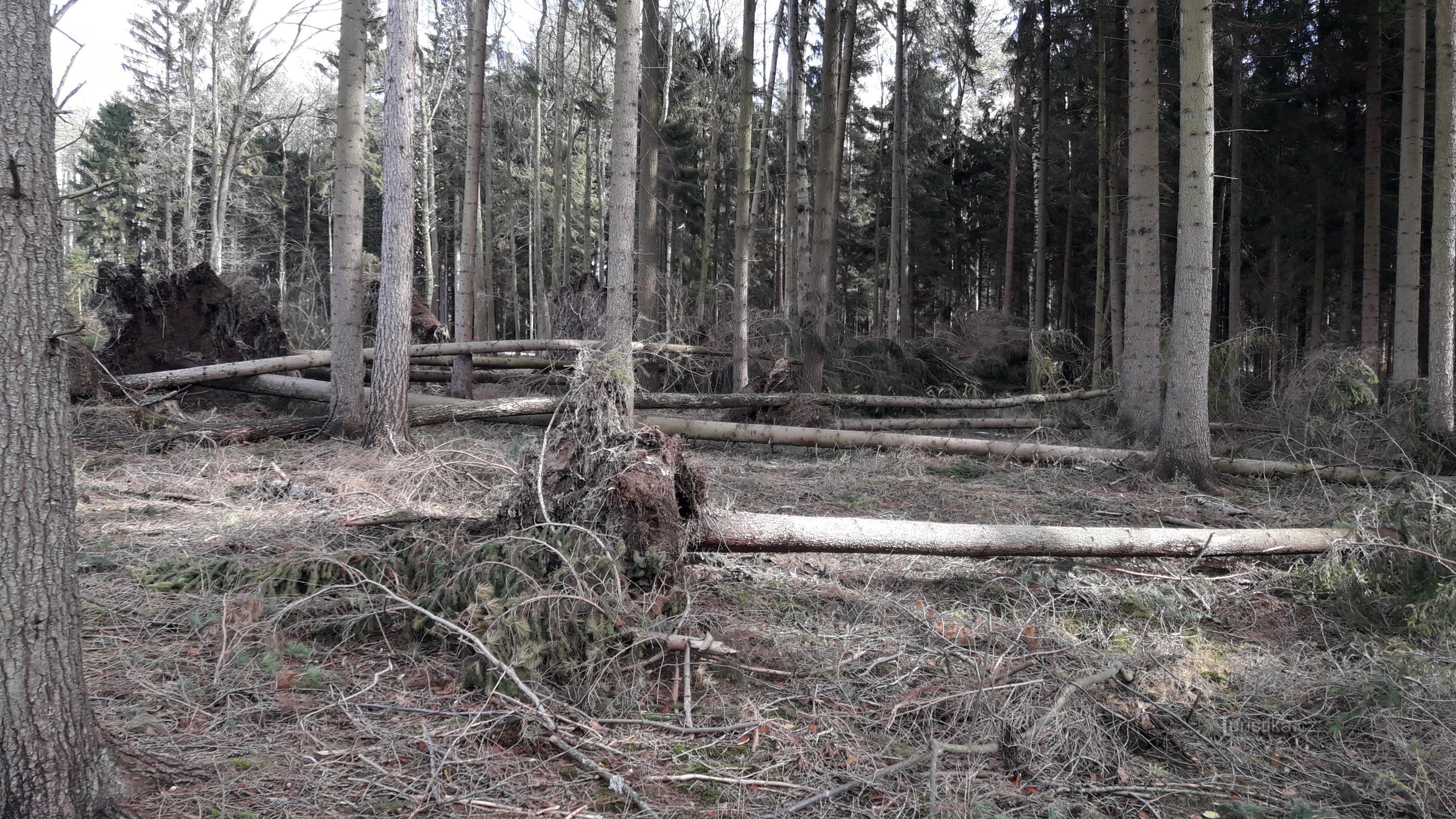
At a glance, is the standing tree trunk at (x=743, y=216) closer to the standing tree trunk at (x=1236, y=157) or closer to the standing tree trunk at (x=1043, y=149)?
the standing tree trunk at (x=1236, y=157)

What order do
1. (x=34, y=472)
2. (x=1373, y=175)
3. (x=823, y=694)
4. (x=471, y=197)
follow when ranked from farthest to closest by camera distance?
(x=471, y=197), (x=1373, y=175), (x=823, y=694), (x=34, y=472)

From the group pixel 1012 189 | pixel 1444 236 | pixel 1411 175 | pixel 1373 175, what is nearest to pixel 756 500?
pixel 1444 236

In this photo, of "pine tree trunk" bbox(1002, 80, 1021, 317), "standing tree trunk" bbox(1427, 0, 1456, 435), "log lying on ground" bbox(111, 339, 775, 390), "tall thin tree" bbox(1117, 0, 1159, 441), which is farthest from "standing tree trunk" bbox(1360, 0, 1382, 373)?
"log lying on ground" bbox(111, 339, 775, 390)

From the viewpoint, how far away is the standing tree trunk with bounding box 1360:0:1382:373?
12977 mm

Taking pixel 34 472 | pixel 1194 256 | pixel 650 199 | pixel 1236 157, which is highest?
pixel 1236 157

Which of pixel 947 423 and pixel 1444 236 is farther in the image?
pixel 947 423

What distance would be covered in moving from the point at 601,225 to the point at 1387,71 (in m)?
22.0

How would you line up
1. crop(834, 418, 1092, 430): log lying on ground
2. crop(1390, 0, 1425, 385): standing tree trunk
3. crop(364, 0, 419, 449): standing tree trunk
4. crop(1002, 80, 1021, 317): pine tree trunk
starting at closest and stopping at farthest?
crop(364, 0, 419, 449): standing tree trunk → crop(1390, 0, 1425, 385): standing tree trunk → crop(834, 418, 1092, 430): log lying on ground → crop(1002, 80, 1021, 317): pine tree trunk

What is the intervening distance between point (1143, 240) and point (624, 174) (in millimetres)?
7284

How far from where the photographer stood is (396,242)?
8.20m

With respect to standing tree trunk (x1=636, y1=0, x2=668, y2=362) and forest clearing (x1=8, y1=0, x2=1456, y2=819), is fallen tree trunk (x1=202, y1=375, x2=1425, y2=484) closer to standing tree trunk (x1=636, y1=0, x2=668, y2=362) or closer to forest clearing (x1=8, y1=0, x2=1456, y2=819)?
forest clearing (x1=8, y1=0, x2=1456, y2=819)

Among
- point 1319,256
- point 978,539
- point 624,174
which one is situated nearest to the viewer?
point 978,539

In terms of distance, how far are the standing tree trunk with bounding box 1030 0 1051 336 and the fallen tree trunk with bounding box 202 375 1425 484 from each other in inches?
384

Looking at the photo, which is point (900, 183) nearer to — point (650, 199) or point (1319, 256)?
point (650, 199)
